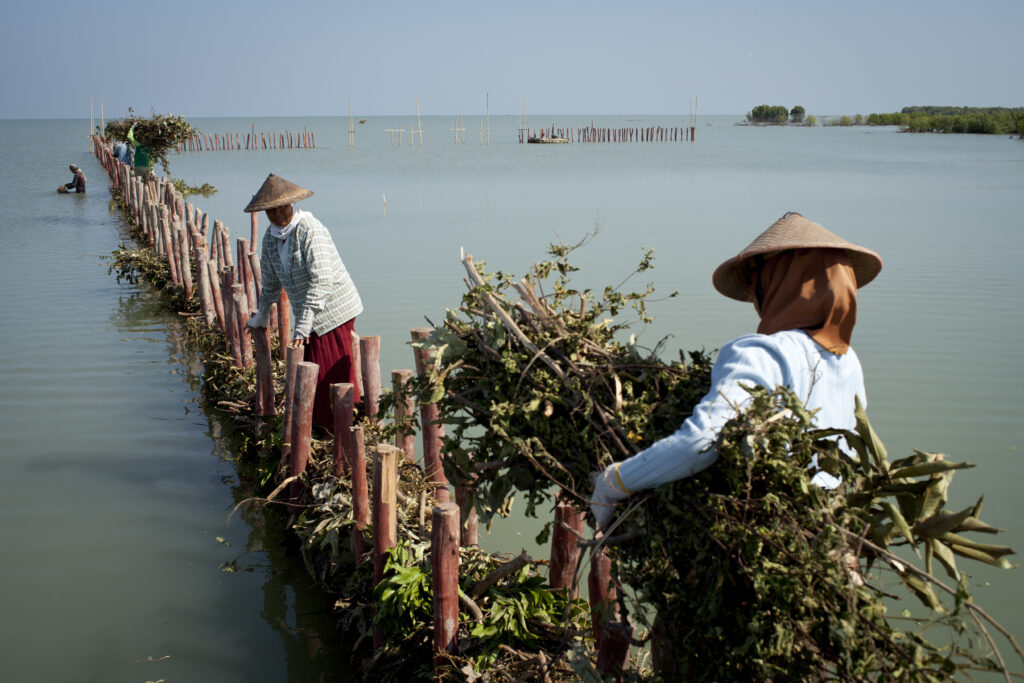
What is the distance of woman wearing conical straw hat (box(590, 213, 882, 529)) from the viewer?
199 centimetres

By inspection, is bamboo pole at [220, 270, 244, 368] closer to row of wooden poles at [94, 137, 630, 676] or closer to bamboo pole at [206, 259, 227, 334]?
row of wooden poles at [94, 137, 630, 676]

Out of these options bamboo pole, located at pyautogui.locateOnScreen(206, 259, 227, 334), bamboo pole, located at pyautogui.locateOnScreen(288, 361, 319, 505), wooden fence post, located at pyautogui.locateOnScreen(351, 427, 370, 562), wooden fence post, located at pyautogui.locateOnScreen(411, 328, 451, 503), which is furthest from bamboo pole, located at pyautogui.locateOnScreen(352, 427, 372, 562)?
bamboo pole, located at pyautogui.locateOnScreen(206, 259, 227, 334)

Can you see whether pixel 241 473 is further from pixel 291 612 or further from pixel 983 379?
pixel 983 379

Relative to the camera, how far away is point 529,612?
3.48 m

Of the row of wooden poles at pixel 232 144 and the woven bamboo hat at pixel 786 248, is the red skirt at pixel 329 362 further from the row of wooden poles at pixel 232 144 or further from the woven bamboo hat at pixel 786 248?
the row of wooden poles at pixel 232 144

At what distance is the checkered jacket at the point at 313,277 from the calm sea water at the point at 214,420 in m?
1.50

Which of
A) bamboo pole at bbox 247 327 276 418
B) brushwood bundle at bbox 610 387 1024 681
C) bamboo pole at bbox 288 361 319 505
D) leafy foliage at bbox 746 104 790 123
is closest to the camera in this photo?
brushwood bundle at bbox 610 387 1024 681

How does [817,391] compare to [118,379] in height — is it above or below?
above

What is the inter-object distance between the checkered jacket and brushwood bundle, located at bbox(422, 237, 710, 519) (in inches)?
96.3

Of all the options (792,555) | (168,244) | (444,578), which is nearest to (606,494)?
(792,555)

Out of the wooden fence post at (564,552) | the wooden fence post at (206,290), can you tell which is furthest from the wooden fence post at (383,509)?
the wooden fence post at (206,290)

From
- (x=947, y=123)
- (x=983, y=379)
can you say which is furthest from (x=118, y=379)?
(x=947, y=123)

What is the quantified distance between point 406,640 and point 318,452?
187 cm

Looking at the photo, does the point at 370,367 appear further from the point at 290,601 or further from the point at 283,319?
the point at 283,319
